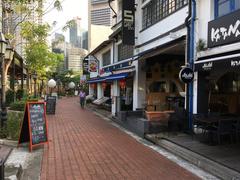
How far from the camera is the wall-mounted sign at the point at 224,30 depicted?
859 cm

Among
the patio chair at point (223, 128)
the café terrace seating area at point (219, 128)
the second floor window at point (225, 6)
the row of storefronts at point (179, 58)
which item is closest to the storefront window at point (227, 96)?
the row of storefronts at point (179, 58)

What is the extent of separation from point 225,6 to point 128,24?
7.30 metres

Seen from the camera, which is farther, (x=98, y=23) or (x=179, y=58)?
(x=98, y=23)

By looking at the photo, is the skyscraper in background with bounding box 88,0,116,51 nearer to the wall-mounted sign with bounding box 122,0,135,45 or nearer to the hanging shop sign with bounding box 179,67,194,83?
the wall-mounted sign with bounding box 122,0,135,45

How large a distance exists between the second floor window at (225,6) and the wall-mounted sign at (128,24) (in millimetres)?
6850

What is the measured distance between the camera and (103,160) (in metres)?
8.40

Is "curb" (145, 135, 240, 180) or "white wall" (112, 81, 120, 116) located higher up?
"white wall" (112, 81, 120, 116)

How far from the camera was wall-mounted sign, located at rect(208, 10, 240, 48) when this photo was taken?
859cm

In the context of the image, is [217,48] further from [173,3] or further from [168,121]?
[173,3]

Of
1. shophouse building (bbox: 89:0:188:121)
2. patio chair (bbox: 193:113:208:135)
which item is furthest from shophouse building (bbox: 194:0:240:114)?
shophouse building (bbox: 89:0:188:121)

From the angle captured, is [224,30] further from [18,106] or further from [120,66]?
[120,66]

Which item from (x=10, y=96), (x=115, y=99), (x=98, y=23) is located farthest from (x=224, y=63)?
(x=98, y=23)

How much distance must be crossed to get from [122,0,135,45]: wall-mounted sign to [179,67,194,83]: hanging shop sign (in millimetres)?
6340

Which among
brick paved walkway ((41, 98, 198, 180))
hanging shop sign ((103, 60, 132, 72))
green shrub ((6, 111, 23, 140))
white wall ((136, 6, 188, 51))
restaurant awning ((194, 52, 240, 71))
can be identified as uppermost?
white wall ((136, 6, 188, 51))
